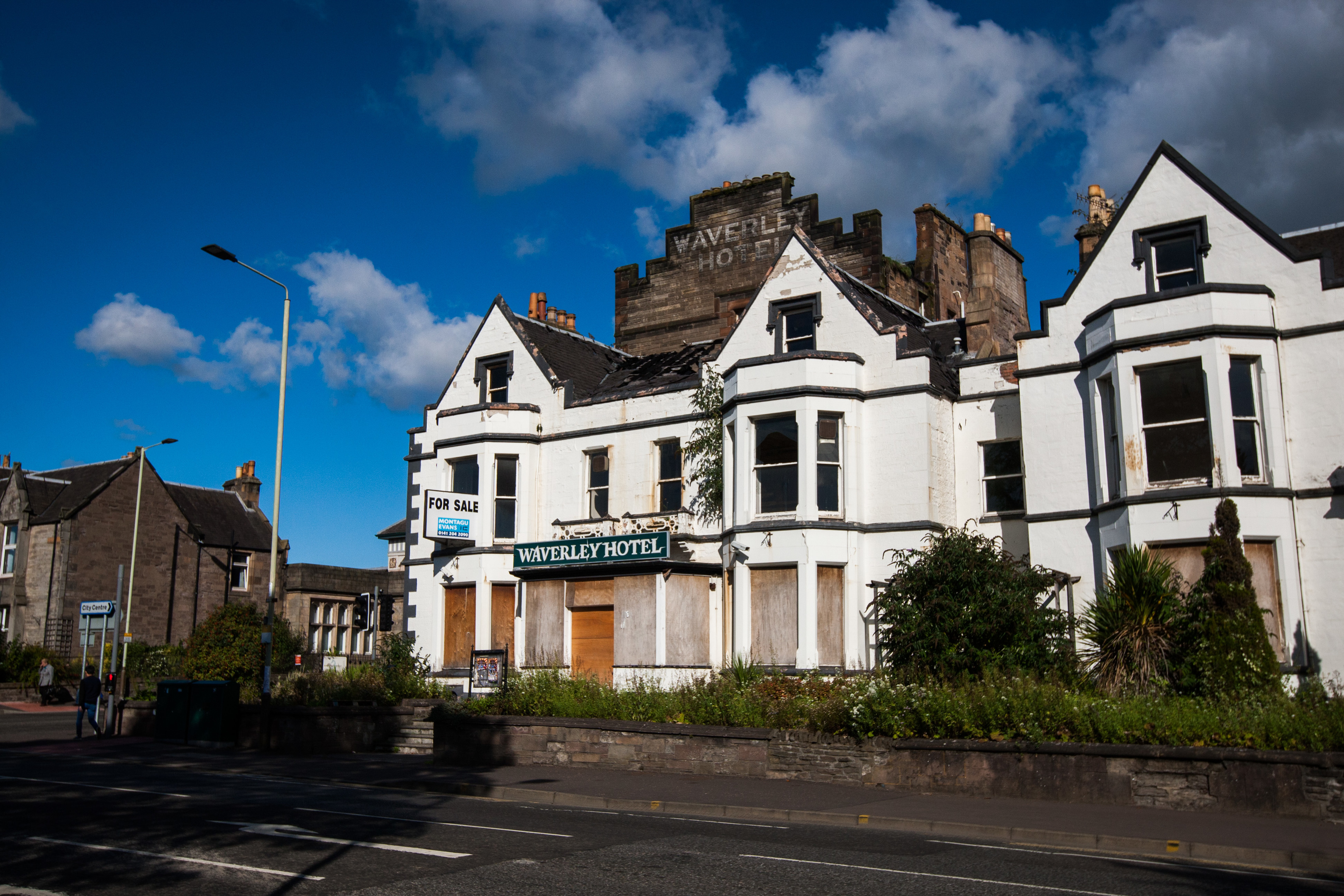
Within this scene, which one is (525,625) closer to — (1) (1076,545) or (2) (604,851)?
(1) (1076,545)

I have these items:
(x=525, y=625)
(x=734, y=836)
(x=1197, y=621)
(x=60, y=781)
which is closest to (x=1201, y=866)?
(x=734, y=836)

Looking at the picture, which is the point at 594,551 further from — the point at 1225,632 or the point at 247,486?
the point at 247,486

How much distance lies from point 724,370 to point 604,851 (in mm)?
16511

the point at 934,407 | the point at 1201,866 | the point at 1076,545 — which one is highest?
the point at 934,407

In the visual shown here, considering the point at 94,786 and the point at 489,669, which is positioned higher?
the point at 489,669

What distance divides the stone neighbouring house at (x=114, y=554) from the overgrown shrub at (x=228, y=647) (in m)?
10.9

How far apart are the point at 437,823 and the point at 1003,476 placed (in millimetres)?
15402

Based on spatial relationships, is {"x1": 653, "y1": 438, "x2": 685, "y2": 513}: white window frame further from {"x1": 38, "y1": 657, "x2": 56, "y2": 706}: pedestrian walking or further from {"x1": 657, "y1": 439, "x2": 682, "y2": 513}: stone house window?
{"x1": 38, "y1": 657, "x2": 56, "y2": 706}: pedestrian walking

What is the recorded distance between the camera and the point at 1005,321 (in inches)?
1299

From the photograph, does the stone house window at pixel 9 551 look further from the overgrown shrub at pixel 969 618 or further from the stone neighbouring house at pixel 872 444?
the overgrown shrub at pixel 969 618

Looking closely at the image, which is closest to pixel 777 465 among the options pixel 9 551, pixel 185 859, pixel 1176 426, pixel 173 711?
pixel 1176 426

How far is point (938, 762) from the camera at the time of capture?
50.3 ft

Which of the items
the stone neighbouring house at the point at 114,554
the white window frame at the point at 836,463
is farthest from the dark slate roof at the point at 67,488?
the white window frame at the point at 836,463

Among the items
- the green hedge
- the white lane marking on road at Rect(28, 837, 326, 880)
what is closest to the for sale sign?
the green hedge
